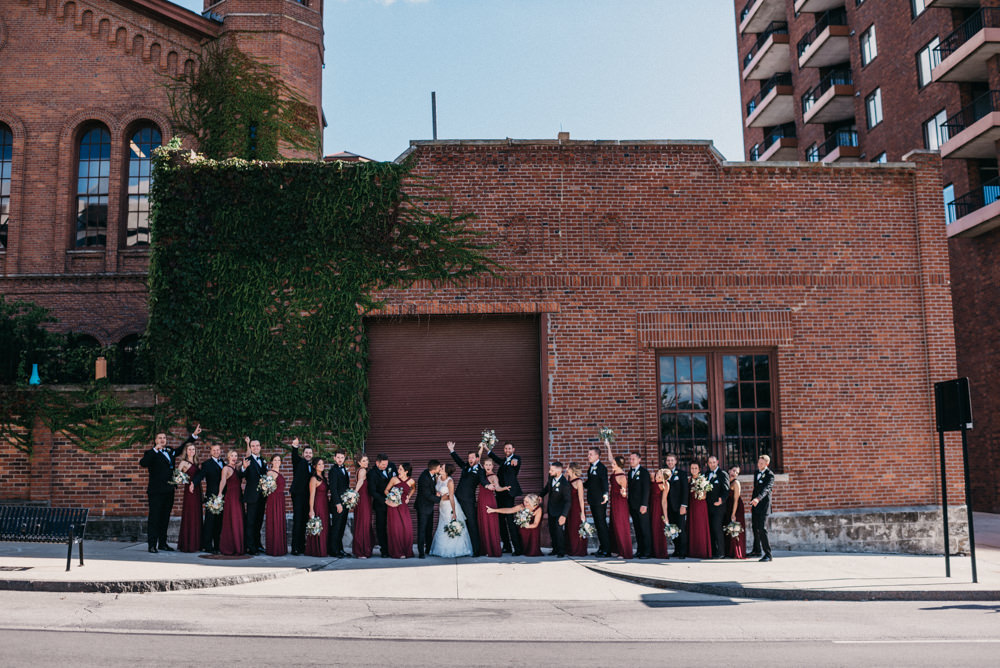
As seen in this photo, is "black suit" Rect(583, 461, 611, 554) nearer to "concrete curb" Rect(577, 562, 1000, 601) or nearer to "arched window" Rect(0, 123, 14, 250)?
"concrete curb" Rect(577, 562, 1000, 601)

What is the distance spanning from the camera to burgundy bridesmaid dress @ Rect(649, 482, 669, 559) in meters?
14.0

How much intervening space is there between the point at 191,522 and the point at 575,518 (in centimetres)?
621

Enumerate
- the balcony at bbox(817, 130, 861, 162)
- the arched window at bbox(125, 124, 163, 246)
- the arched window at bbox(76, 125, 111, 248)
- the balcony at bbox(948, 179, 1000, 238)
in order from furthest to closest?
the balcony at bbox(817, 130, 861, 162), the balcony at bbox(948, 179, 1000, 238), the arched window at bbox(125, 124, 163, 246), the arched window at bbox(76, 125, 111, 248)

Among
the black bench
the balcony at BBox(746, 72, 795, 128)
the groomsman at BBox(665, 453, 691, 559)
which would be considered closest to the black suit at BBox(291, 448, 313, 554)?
the black bench

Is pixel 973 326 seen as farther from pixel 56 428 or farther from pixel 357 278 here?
pixel 56 428

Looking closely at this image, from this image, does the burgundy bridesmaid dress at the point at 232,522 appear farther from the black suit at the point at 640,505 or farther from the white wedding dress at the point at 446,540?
Answer: the black suit at the point at 640,505

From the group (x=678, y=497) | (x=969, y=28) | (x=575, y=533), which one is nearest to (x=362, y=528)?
(x=575, y=533)

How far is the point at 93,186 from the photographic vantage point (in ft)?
74.3

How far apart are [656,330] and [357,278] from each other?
550 cm

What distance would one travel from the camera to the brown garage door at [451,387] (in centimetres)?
1570

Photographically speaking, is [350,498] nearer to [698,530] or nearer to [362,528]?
[362,528]

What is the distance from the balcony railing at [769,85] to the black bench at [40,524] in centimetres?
3992

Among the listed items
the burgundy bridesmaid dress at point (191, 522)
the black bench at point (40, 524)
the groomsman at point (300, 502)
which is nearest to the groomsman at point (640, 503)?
the groomsman at point (300, 502)

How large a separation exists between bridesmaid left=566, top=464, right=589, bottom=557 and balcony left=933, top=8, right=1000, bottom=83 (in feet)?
67.5
